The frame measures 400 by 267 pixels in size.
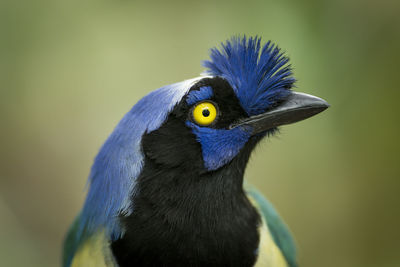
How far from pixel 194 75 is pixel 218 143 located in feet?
13.8

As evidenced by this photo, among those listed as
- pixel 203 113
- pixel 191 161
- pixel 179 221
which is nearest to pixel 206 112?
pixel 203 113

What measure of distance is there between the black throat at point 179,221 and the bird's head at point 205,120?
5 cm

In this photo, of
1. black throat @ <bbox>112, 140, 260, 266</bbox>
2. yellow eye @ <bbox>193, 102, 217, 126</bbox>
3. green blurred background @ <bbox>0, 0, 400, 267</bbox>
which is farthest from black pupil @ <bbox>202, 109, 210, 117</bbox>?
green blurred background @ <bbox>0, 0, 400, 267</bbox>

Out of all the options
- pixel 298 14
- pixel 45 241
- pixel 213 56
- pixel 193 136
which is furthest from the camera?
pixel 45 241

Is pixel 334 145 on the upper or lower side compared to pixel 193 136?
lower

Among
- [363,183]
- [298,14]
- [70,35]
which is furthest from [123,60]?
[363,183]

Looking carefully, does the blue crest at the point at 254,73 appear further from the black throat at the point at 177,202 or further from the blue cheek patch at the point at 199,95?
the blue cheek patch at the point at 199,95

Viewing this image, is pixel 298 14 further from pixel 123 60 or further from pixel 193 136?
pixel 193 136

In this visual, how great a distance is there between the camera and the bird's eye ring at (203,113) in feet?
9.75

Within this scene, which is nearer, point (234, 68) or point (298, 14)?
point (234, 68)

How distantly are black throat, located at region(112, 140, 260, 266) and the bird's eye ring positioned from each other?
0.99 ft

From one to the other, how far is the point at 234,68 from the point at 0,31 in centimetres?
500

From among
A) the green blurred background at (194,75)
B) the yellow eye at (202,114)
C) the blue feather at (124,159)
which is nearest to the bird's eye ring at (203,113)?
the yellow eye at (202,114)

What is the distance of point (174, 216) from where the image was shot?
120 inches
